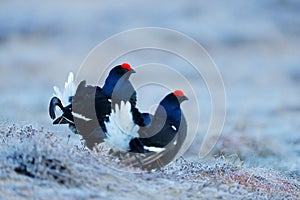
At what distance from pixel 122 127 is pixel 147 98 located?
9182 millimetres

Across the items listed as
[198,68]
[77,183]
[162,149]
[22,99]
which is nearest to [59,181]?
[77,183]

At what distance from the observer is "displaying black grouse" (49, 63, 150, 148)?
8070mm

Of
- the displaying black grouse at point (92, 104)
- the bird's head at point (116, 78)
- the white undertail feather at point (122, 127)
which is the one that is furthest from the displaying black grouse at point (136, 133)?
the bird's head at point (116, 78)

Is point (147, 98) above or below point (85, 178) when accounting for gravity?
above

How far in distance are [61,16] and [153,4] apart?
2931mm

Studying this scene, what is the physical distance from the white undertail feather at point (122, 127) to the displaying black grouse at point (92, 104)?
0.23 meters

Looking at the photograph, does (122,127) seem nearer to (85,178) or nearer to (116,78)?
(85,178)

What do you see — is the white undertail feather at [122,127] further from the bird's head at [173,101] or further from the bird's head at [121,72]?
the bird's head at [121,72]

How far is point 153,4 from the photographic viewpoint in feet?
83.8

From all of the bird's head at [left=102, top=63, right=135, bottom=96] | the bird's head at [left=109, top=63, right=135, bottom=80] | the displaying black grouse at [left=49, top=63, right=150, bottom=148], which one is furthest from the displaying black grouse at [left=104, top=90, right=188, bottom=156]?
the bird's head at [left=109, top=63, right=135, bottom=80]

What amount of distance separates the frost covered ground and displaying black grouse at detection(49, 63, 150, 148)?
199mm

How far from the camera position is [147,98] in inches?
658

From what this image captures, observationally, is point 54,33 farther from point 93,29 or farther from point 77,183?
point 77,183

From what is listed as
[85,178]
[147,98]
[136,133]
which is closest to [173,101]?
[136,133]
